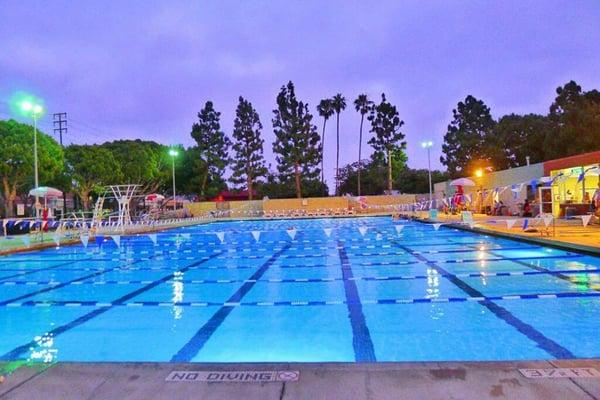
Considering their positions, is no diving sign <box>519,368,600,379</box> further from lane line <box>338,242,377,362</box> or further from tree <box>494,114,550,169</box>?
tree <box>494,114,550,169</box>

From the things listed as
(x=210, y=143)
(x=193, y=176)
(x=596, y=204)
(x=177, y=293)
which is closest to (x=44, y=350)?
(x=177, y=293)

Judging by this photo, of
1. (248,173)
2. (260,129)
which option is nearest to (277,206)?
(248,173)

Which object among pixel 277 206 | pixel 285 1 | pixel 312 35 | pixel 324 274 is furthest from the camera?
pixel 277 206

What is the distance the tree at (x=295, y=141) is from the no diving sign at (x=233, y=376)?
4274cm

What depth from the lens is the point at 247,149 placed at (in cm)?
4762

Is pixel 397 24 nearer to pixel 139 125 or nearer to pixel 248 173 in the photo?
pixel 248 173

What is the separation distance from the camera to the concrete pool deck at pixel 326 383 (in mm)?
2922

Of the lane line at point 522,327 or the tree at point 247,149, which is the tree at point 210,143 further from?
the lane line at point 522,327

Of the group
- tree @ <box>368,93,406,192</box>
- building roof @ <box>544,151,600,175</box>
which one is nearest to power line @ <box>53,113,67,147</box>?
tree @ <box>368,93,406,192</box>

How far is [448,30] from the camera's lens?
24406 millimetres

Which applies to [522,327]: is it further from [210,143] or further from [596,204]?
[210,143]

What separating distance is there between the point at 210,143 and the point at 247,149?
3.91m

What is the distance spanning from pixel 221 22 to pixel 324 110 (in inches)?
1188

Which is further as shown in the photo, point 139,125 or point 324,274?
point 139,125
